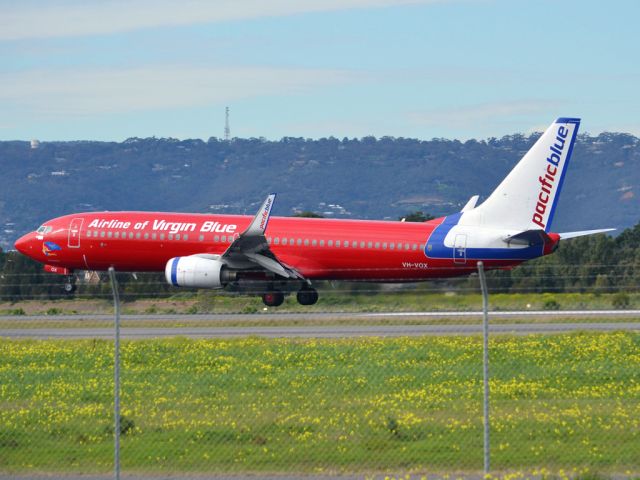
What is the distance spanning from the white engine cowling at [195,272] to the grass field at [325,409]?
1370cm

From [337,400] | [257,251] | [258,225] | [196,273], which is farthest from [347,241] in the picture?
[337,400]

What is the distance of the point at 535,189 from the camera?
39.7 meters

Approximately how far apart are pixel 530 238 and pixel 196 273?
10.3 m

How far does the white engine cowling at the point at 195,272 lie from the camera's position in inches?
1508

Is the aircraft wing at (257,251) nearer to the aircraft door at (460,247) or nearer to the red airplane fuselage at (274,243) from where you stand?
the red airplane fuselage at (274,243)

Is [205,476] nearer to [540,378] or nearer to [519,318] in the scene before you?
[540,378]

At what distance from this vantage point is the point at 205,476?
1502 centimetres

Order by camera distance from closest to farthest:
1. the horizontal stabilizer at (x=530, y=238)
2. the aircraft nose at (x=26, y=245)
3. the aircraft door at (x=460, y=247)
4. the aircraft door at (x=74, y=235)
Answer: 1. the horizontal stabilizer at (x=530, y=238)
2. the aircraft door at (x=460, y=247)
3. the aircraft door at (x=74, y=235)
4. the aircraft nose at (x=26, y=245)

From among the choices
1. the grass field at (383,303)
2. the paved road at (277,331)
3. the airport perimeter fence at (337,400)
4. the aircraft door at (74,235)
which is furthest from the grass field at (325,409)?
the aircraft door at (74,235)

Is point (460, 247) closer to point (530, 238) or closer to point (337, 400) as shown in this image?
point (530, 238)

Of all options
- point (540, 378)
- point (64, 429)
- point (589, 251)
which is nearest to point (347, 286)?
point (540, 378)

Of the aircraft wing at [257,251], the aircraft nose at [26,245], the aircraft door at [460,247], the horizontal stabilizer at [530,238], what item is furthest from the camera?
the aircraft nose at [26,245]

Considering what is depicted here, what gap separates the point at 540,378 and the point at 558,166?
66.6 feet

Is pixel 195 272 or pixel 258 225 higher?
pixel 258 225
